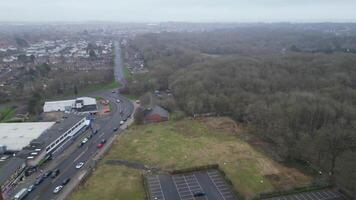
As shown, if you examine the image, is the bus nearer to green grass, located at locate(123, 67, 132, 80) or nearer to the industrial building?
the industrial building

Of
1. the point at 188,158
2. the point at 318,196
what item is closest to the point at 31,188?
the point at 188,158

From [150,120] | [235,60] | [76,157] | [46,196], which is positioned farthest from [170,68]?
[46,196]

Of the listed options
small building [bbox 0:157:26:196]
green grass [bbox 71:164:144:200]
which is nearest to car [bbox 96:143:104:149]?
green grass [bbox 71:164:144:200]

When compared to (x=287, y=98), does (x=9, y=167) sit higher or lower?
lower

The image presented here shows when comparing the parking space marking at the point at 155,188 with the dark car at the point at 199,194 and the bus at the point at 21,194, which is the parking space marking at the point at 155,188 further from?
the bus at the point at 21,194

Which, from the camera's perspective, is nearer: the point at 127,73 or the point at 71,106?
the point at 71,106

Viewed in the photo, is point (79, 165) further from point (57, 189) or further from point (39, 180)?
point (57, 189)

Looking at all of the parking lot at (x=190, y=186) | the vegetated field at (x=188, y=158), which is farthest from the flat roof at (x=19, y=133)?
the parking lot at (x=190, y=186)
